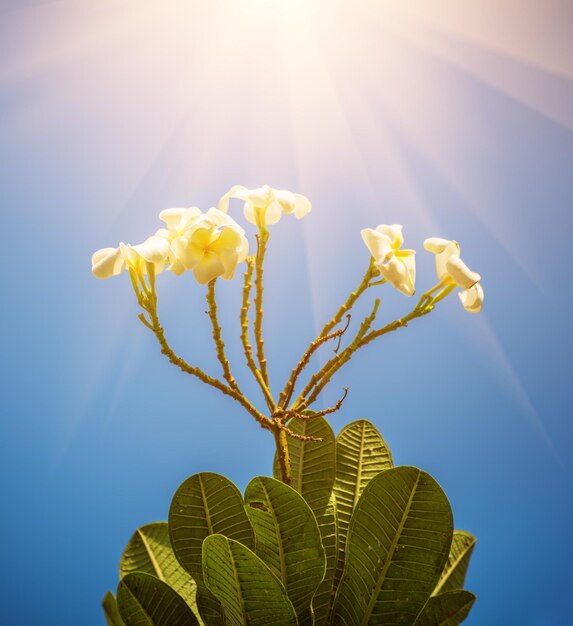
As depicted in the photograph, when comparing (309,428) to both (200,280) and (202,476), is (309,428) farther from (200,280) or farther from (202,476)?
(200,280)

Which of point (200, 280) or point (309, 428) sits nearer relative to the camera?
point (200, 280)

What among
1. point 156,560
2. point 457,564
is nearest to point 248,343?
point 156,560

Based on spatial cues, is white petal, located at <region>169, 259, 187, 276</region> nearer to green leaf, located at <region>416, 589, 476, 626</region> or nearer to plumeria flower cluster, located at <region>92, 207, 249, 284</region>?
plumeria flower cluster, located at <region>92, 207, 249, 284</region>

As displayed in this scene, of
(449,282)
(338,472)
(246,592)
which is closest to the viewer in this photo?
(246,592)

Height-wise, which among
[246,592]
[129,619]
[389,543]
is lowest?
[129,619]

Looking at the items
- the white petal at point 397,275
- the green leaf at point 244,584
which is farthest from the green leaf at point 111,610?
the white petal at point 397,275

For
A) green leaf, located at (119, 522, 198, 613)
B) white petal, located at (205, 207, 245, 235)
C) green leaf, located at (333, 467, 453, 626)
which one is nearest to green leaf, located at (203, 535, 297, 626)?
green leaf, located at (333, 467, 453, 626)

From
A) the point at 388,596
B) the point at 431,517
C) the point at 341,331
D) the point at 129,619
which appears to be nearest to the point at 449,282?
the point at 341,331
